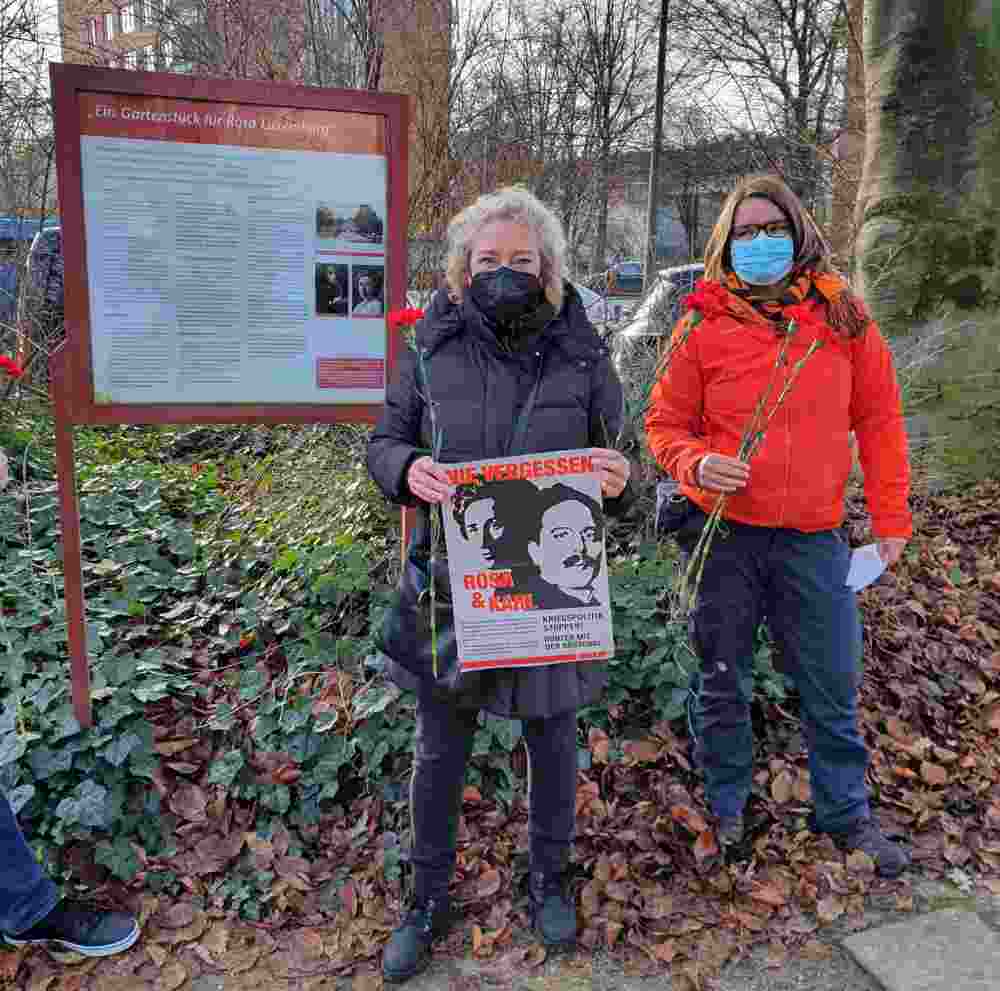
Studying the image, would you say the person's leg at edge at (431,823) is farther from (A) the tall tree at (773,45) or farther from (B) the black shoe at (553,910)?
(A) the tall tree at (773,45)

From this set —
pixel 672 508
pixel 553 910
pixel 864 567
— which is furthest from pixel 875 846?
pixel 672 508

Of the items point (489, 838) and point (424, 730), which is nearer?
point (424, 730)

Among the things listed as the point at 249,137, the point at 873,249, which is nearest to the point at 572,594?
the point at 249,137

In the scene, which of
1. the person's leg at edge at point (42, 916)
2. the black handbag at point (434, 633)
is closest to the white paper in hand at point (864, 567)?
the black handbag at point (434, 633)

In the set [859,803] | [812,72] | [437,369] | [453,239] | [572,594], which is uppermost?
[812,72]

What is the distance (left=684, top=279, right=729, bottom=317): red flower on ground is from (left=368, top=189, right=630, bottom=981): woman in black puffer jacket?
1.43 ft

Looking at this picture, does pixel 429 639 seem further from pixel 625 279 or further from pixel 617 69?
pixel 617 69

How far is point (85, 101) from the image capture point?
2664 millimetres

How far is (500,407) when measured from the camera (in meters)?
2.23

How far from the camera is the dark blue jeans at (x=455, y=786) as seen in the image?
2.37 m

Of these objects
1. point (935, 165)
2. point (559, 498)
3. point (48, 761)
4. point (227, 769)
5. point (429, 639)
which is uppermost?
point (935, 165)

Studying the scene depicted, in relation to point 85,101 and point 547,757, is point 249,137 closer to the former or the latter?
point 85,101

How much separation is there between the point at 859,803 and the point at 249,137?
2.90 meters

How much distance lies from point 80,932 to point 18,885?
23 cm
